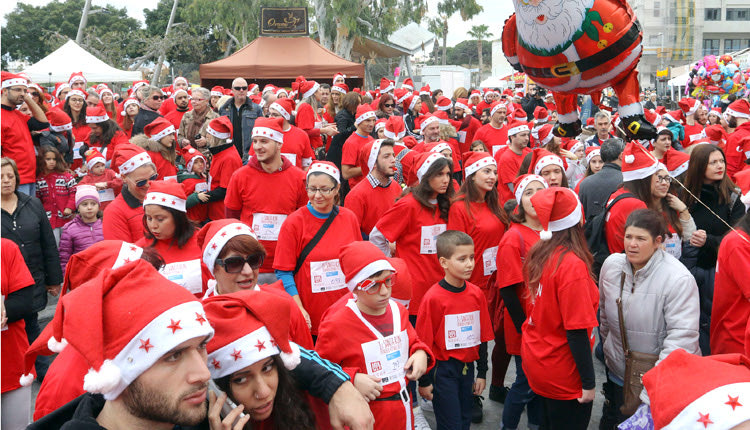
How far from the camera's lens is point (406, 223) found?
4824 millimetres

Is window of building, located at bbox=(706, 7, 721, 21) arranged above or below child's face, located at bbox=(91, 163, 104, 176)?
above

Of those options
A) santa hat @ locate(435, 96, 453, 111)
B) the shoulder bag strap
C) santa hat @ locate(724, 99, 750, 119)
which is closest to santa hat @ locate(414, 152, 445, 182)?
the shoulder bag strap

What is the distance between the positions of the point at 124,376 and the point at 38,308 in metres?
3.47

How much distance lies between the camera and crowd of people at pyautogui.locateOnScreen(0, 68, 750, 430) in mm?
1789

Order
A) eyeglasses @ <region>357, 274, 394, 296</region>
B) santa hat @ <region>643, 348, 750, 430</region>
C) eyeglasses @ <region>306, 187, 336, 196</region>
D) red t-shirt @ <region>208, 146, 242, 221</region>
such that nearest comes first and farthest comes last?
santa hat @ <region>643, 348, 750, 430</region> → eyeglasses @ <region>357, 274, 394, 296</region> → eyeglasses @ <region>306, 187, 336, 196</region> → red t-shirt @ <region>208, 146, 242, 221</region>

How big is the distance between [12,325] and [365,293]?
2.17 m

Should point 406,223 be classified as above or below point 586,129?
below

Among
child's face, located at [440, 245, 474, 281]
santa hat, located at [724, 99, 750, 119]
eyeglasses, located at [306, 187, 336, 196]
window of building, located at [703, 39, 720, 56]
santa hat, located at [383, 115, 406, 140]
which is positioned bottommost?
child's face, located at [440, 245, 474, 281]

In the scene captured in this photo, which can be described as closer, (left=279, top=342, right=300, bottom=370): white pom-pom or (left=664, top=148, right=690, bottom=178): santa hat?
(left=279, top=342, right=300, bottom=370): white pom-pom

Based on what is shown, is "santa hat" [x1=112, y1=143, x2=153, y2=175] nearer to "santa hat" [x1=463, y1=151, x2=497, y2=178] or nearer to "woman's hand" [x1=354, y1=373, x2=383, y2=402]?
"santa hat" [x1=463, y1=151, x2=497, y2=178]

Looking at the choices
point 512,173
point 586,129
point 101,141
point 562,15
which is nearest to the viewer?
point 562,15

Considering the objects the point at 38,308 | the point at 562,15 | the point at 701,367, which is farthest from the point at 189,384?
the point at 38,308

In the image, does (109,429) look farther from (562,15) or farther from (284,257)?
(562,15)

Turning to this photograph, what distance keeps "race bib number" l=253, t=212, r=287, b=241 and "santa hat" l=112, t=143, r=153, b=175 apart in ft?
3.40
